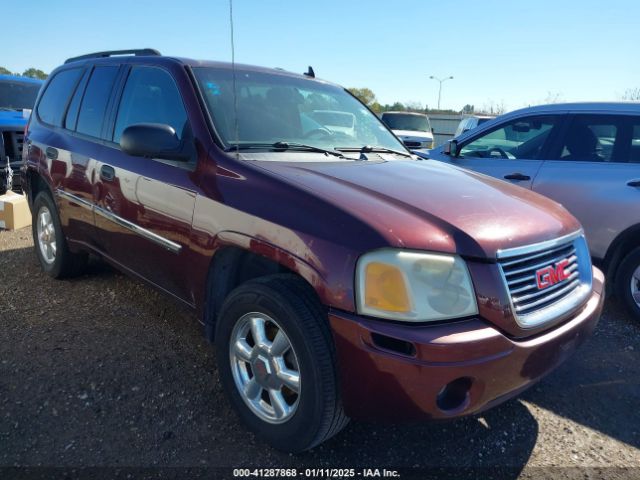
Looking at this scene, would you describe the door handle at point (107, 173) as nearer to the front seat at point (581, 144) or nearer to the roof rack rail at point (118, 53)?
the roof rack rail at point (118, 53)

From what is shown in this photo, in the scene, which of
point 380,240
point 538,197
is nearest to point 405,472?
point 380,240

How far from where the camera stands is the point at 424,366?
1871 mm

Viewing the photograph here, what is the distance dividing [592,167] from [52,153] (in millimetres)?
4484

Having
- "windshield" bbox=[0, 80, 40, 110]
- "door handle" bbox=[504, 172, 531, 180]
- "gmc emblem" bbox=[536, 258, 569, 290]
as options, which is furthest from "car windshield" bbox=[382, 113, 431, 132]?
"gmc emblem" bbox=[536, 258, 569, 290]

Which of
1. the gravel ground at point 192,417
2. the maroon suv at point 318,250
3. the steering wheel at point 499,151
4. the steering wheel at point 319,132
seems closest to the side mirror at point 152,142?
the maroon suv at point 318,250

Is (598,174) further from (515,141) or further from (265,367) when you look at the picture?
(265,367)

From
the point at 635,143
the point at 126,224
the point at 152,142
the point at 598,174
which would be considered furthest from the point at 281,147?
the point at 635,143

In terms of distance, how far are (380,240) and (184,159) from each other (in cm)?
130

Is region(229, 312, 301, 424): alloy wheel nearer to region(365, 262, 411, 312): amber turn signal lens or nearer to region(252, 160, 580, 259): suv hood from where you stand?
region(365, 262, 411, 312): amber turn signal lens

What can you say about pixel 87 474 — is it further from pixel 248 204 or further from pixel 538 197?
pixel 538 197

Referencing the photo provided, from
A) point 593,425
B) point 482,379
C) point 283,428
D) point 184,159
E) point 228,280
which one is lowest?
point 593,425

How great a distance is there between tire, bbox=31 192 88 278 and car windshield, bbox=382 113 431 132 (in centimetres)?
1404

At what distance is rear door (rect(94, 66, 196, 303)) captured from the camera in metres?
2.76

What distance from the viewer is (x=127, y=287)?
4.34m
